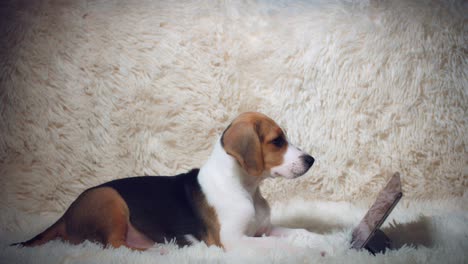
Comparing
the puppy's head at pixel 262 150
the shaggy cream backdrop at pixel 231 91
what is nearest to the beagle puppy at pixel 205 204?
the puppy's head at pixel 262 150

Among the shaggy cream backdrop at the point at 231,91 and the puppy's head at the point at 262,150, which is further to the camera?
the shaggy cream backdrop at the point at 231,91

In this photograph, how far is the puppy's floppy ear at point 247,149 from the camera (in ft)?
5.79

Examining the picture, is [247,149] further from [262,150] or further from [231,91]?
[231,91]

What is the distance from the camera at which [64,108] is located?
255cm

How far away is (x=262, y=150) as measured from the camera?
180 centimetres

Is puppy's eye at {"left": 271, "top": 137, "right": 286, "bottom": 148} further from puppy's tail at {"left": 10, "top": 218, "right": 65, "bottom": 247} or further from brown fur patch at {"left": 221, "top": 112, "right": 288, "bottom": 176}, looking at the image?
puppy's tail at {"left": 10, "top": 218, "right": 65, "bottom": 247}

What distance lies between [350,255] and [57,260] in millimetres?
886

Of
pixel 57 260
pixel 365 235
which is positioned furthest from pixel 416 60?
pixel 57 260

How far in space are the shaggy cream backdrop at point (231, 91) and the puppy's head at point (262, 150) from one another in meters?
0.69

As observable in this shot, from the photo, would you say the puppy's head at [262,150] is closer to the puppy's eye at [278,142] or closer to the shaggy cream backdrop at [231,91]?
the puppy's eye at [278,142]

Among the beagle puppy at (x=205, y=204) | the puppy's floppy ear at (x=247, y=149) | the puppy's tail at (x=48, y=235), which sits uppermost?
the puppy's floppy ear at (x=247, y=149)

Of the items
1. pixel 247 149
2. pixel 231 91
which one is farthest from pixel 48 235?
pixel 231 91

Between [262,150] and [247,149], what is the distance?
0.20 feet

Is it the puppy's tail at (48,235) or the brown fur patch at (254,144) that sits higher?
the brown fur patch at (254,144)
